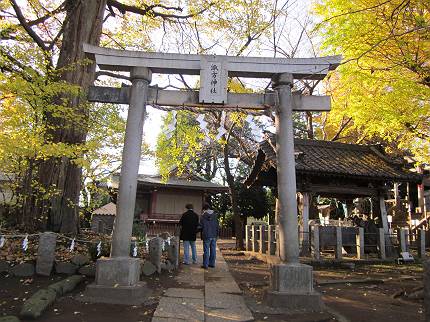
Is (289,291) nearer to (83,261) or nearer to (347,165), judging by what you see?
(83,261)

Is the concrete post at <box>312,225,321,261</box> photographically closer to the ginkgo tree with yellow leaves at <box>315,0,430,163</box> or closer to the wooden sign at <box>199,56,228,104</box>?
the ginkgo tree with yellow leaves at <box>315,0,430,163</box>

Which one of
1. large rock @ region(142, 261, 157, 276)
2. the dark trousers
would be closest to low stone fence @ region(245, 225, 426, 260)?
the dark trousers

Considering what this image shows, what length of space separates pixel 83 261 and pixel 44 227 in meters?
1.86

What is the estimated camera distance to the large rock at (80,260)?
755 cm

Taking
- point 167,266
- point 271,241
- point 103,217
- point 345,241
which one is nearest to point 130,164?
point 167,266

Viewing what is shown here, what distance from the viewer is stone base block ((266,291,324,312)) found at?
247 inches

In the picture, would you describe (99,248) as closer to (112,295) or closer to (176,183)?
(112,295)

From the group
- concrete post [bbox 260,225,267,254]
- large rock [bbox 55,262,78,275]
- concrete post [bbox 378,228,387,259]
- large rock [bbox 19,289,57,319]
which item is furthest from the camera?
concrete post [bbox 260,225,267,254]

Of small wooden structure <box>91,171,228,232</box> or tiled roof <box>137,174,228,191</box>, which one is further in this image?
small wooden structure <box>91,171,228,232</box>

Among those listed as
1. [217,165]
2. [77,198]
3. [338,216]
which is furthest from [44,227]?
[217,165]

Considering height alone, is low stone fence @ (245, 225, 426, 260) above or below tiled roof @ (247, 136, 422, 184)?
below

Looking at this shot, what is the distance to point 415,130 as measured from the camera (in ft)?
35.9

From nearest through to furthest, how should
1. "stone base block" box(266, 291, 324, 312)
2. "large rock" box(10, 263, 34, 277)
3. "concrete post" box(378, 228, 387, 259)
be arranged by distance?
"stone base block" box(266, 291, 324, 312)
"large rock" box(10, 263, 34, 277)
"concrete post" box(378, 228, 387, 259)

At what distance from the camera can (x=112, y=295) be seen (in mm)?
6141
